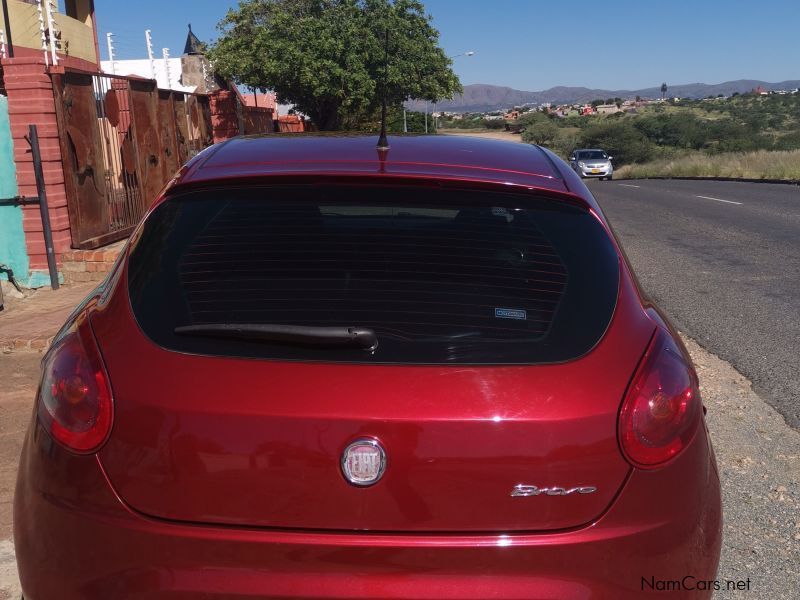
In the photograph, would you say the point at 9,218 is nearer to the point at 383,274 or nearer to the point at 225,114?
the point at 383,274

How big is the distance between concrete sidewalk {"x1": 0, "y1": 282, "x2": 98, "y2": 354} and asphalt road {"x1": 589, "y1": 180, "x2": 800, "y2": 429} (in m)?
5.29

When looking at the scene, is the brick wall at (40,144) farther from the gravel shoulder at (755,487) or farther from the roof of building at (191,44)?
the roof of building at (191,44)

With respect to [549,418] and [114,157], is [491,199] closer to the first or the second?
[549,418]

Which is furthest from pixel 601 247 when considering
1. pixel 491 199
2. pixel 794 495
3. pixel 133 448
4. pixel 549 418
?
pixel 794 495

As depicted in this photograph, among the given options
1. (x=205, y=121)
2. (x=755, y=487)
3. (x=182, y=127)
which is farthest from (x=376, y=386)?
(x=205, y=121)

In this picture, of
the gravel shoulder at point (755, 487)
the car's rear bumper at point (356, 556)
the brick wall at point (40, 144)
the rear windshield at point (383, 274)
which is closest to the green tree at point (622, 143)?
the brick wall at point (40, 144)

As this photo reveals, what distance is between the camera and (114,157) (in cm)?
985

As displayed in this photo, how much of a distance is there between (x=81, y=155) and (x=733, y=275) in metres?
7.47

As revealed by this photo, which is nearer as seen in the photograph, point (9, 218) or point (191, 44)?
point (9, 218)

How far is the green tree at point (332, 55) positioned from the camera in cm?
2561

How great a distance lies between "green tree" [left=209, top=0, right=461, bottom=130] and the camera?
25.6 m

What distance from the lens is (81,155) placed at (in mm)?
8734

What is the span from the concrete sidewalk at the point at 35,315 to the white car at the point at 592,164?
3053 centimetres

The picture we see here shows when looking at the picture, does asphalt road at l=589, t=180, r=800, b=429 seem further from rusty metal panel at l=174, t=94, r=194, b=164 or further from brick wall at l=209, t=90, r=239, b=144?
brick wall at l=209, t=90, r=239, b=144
